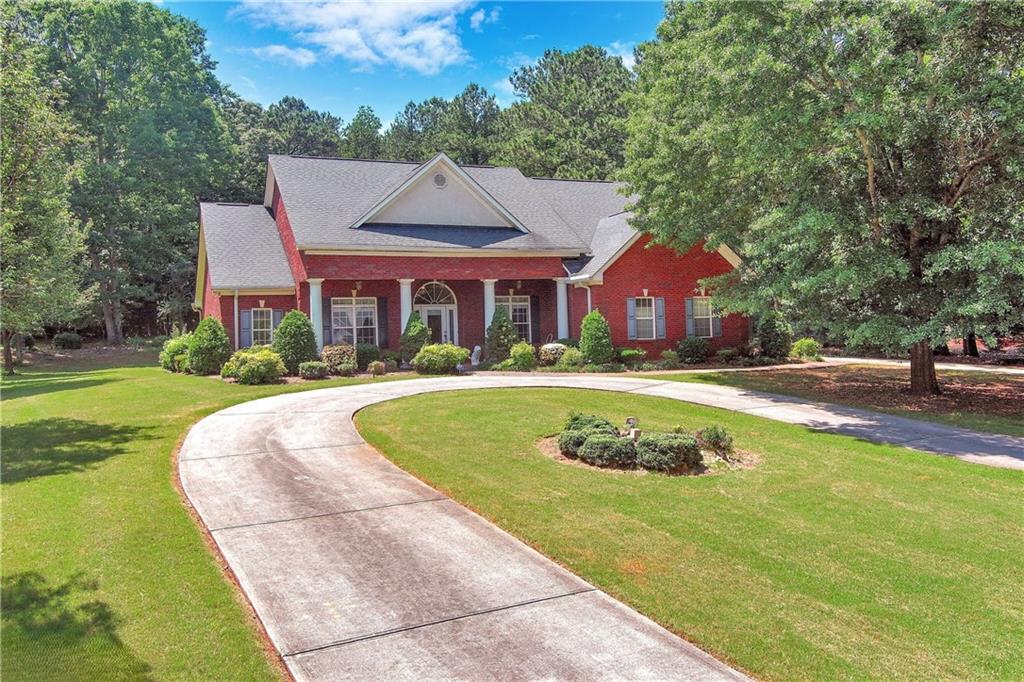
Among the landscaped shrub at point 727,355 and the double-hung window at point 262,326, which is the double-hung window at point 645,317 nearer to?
the landscaped shrub at point 727,355

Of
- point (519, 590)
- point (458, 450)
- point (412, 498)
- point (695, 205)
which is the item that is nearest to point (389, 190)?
point (695, 205)

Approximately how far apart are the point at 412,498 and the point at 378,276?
16966mm

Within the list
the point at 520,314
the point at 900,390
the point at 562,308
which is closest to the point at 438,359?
the point at 562,308

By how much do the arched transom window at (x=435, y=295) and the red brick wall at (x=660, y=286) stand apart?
17.6ft

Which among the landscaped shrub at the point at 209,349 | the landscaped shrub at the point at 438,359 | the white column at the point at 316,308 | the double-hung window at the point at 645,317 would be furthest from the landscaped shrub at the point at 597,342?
the landscaped shrub at the point at 209,349

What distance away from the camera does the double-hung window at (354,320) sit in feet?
81.6

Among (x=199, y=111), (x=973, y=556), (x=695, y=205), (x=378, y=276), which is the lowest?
(x=973, y=556)

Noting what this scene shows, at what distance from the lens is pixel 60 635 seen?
475 cm

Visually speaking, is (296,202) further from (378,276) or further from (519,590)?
(519,590)

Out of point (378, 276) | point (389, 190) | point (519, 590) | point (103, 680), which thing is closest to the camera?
point (103, 680)

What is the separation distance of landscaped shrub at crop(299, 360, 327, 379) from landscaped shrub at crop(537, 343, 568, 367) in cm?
799

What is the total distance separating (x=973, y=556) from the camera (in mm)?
6551

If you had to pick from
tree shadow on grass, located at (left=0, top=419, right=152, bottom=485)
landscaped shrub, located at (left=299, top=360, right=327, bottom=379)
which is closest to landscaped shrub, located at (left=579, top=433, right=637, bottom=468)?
tree shadow on grass, located at (left=0, top=419, right=152, bottom=485)

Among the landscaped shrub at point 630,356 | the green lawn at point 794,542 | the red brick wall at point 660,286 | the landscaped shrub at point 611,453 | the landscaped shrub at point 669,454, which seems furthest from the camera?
the red brick wall at point 660,286
